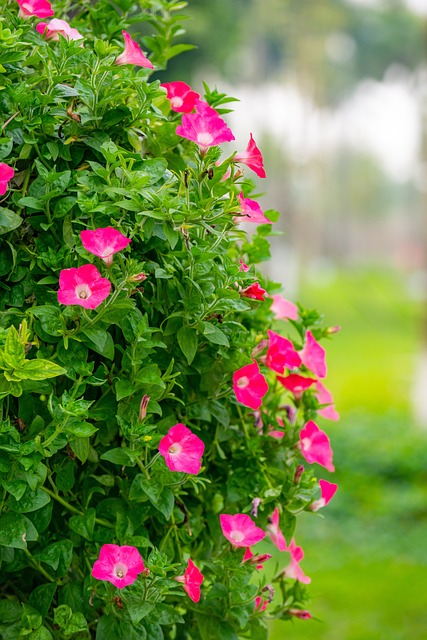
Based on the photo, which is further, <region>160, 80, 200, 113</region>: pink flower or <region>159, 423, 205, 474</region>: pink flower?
<region>160, 80, 200, 113</region>: pink flower

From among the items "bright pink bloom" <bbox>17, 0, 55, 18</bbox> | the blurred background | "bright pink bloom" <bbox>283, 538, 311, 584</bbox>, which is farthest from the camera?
the blurred background

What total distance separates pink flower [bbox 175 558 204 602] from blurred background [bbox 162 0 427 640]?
Result: 379 millimetres

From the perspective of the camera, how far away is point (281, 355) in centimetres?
134

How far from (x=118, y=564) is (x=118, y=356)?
0.28 metres

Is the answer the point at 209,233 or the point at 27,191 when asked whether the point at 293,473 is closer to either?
the point at 209,233

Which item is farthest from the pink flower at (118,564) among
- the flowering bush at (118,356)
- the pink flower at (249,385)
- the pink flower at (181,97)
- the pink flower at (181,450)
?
the pink flower at (181,97)

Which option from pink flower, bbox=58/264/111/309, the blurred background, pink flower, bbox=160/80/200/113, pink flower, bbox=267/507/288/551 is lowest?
the blurred background

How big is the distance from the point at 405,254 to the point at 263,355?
43.4 m

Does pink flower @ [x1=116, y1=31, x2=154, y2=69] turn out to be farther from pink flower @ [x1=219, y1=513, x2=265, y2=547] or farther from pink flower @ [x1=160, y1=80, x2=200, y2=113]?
pink flower @ [x1=219, y1=513, x2=265, y2=547]

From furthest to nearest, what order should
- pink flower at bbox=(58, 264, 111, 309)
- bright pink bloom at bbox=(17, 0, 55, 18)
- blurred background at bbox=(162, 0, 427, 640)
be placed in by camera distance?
blurred background at bbox=(162, 0, 427, 640) < bright pink bloom at bbox=(17, 0, 55, 18) < pink flower at bbox=(58, 264, 111, 309)

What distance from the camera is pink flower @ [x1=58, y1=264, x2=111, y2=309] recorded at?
108cm

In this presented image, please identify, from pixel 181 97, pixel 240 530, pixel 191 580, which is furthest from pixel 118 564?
pixel 181 97

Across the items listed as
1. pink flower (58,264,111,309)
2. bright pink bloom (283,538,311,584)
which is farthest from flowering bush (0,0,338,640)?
bright pink bloom (283,538,311,584)

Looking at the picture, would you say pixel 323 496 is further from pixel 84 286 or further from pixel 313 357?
pixel 84 286
